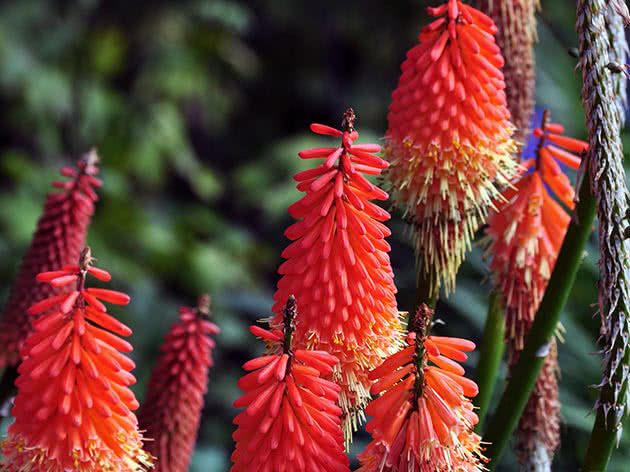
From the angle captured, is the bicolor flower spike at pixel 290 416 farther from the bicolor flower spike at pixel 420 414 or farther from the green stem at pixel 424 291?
the green stem at pixel 424 291

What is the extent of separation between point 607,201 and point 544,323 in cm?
10

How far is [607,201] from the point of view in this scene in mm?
444

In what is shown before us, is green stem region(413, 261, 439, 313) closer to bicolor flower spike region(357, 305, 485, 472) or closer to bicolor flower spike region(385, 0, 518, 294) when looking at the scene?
bicolor flower spike region(385, 0, 518, 294)

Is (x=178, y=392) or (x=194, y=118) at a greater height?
(x=194, y=118)

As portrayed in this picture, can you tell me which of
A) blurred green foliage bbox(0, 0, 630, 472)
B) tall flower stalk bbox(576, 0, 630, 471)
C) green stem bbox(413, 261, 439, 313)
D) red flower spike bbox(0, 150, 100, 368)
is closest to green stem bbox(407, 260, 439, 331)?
green stem bbox(413, 261, 439, 313)

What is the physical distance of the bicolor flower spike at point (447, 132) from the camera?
0.48 metres

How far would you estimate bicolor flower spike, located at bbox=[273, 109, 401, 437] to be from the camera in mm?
428

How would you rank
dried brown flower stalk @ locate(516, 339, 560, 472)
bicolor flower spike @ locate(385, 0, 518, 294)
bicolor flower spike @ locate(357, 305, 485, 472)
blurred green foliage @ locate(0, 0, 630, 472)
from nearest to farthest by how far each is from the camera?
bicolor flower spike @ locate(357, 305, 485, 472) → bicolor flower spike @ locate(385, 0, 518, 294) → dried brown flower stalk @ locate(516, 339, 560, 472) → blurred green foliage @ locate(0, 0, 630, 472)

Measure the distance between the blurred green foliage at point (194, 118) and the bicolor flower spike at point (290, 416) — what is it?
1.55 meters

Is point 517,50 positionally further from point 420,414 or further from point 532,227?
point 420,414

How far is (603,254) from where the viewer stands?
45cm

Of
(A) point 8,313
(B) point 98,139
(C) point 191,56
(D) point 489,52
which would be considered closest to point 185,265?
(B) point 98,139

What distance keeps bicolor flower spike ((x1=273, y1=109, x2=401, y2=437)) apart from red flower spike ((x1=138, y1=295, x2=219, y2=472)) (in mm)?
130

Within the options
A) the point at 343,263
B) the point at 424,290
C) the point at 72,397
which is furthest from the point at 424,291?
the point at 72,397
